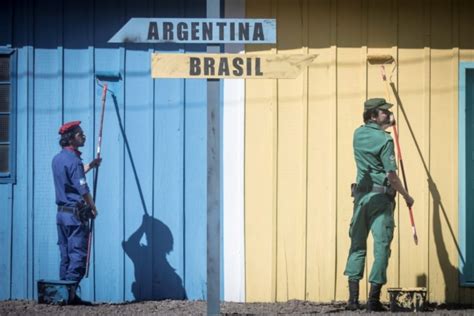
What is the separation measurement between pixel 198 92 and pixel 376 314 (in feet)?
9.95

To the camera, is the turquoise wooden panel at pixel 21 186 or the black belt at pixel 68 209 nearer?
the black belt at pixel 68 209

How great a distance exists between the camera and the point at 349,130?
415 inches

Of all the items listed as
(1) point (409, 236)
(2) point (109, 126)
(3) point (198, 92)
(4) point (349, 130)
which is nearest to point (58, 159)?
(2) point (109, 126)

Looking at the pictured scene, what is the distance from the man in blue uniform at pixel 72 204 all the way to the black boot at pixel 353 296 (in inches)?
108

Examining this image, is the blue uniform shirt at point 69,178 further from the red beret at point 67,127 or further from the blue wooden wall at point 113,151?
the blue wooden wall at point 113,151

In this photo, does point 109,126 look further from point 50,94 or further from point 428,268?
point 428,268

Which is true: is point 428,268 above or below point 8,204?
below

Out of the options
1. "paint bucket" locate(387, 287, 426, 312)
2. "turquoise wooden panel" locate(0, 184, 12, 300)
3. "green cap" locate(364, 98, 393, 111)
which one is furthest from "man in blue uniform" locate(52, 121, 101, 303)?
"paint bucket" locate(387, 287, 426, 312)

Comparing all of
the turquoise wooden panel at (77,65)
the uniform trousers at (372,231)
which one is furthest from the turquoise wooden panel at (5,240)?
the uniform trousers at (372,231)

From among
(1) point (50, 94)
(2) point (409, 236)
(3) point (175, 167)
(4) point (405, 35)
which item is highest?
(4) point (405, 35)

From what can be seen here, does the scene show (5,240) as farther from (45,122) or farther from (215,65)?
(215,65)

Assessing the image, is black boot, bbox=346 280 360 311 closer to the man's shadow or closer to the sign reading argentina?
the man's shadow

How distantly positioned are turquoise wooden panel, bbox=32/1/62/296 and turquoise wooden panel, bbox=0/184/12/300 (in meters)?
0.27

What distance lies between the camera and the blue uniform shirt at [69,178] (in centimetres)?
1009
